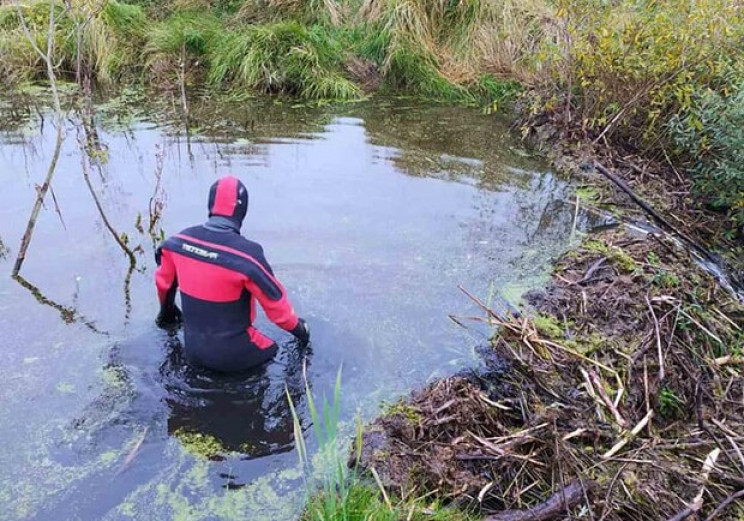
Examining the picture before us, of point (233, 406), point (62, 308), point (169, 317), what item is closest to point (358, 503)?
point (233, 406)

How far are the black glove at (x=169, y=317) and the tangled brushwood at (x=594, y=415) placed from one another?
1.68 meters

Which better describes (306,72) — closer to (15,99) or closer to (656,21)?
(15,99)

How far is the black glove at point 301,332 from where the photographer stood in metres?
3.89

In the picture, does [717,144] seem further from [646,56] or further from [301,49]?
[301,49]

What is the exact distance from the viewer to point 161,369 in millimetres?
3943

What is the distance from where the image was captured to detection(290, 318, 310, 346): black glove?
389cm

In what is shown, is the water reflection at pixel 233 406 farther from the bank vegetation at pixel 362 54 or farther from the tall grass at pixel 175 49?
the tall grass at pixel 175 49

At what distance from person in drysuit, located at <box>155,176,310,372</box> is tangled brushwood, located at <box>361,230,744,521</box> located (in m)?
0.95

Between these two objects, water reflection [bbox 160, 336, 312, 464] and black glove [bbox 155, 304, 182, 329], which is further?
black glove [bbox 155, 304, 182, 329]

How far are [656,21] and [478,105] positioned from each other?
3.65 meters

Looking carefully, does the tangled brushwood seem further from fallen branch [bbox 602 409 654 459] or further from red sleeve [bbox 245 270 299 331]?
red sleeve [bbox 245 270 299 331]

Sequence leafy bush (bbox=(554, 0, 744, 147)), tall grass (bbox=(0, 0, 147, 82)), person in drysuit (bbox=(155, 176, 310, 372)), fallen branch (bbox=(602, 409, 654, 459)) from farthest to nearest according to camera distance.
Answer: tall grass (bbox=(0, 0, 147, 82))
leafy bush (bbox=(554, 0, 744, 147))
person in drysuit (bbox=(155, 176, 310, 372))
fallen branch (bbox=(602, 409, 654, 459))

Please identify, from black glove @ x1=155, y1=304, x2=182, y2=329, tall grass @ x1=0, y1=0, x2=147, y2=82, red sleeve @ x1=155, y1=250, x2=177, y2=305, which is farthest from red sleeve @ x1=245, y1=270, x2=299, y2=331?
tall grass @ x1=0, y1=0, x2=147, y2=82

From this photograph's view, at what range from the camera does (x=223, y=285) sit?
3447 millimetres
